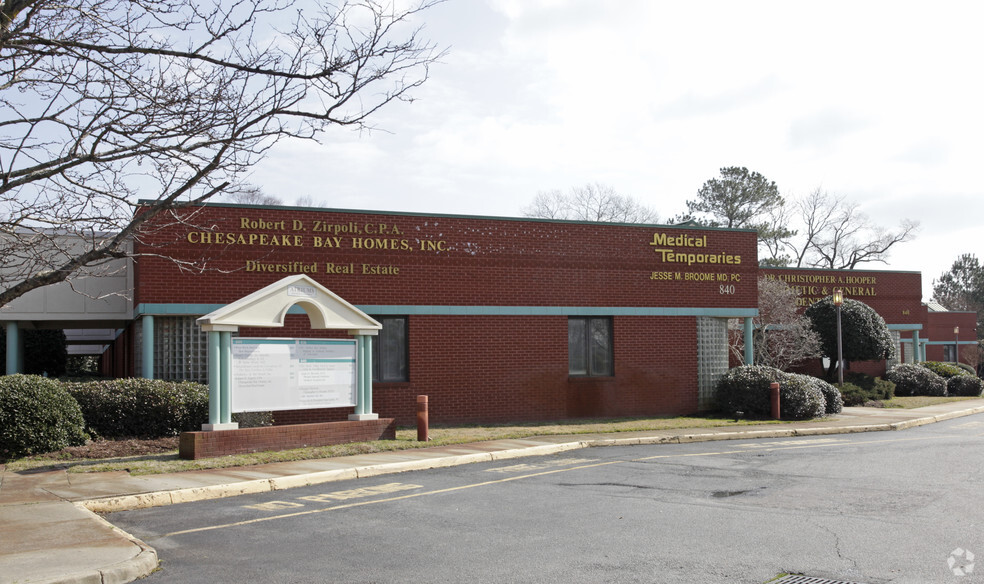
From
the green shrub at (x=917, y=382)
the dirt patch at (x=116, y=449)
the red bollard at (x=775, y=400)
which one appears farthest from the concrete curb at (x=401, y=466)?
the green shrub at (x=917, y=382)

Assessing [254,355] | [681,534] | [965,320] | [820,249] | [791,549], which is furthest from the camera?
[820,249]

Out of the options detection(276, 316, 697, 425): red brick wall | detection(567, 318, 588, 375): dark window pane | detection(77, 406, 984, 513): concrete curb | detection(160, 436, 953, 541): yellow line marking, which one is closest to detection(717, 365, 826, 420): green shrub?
detection(276, 316, 697, 425): red brick wall

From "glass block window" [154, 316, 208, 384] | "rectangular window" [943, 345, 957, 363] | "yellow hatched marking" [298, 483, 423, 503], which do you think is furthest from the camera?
"rectangular window" [943, 345, 957, 363]

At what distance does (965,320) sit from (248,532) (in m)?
59.5

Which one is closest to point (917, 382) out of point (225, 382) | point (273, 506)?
point (225, 382)

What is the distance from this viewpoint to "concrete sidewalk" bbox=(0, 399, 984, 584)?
23.8 feet

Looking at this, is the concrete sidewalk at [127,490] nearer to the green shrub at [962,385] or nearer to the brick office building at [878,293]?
the brick office building at [878,293]

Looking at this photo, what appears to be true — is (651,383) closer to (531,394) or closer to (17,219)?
→ (531,394)

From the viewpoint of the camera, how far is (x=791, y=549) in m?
7.72

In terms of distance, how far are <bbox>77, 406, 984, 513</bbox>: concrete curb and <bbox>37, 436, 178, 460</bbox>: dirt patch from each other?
407 cm

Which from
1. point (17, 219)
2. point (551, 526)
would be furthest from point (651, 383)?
point (17, 219)

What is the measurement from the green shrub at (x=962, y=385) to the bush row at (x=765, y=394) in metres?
15.9

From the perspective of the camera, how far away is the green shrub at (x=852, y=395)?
92.8ft

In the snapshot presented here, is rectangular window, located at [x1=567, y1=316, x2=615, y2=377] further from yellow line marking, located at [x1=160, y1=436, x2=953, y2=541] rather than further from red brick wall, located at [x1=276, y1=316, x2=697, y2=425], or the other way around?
yellow line marking, located at [x1=160, y1=436, x2=953, y2=541]
